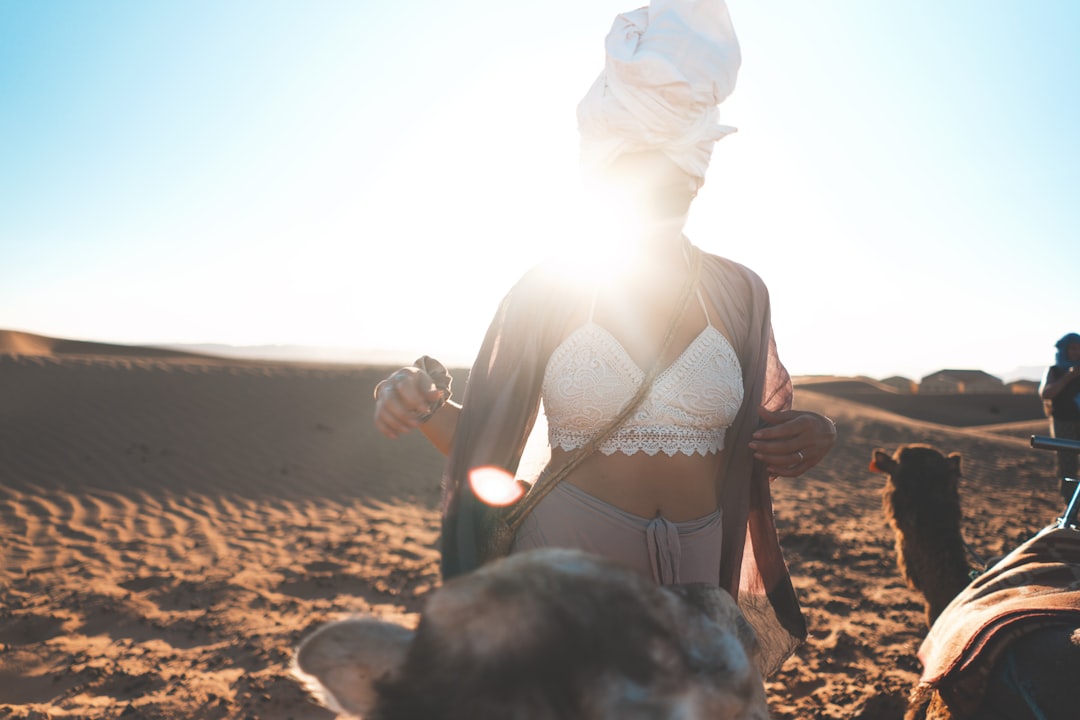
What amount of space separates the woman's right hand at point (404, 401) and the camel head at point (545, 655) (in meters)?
0.73

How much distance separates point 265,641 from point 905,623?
16.7 ft

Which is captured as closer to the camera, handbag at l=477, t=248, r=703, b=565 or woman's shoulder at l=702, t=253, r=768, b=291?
handbag at l=477, t=248, r=703, b=565

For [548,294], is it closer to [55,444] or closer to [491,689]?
[491,689]

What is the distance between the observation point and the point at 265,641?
4789 mm

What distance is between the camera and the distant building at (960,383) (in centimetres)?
3088

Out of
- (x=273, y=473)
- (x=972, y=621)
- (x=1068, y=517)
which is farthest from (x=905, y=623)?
(x=273, y=473)

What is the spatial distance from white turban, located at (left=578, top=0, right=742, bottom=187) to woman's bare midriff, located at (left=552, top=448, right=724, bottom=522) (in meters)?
0.80

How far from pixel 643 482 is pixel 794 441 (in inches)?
15.2

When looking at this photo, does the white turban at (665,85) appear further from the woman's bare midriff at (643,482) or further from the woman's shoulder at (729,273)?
the woman's bare midriff at (643,482)

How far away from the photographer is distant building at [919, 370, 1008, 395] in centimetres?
3088

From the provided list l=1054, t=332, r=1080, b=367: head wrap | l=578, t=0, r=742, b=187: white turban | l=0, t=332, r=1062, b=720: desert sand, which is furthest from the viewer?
l=1054, t=332, r=1080, b=367: head wrap

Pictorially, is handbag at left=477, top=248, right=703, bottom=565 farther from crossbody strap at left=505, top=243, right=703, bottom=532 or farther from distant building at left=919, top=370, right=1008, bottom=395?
distant building at left=919, top=370, right=1008, bottom=395

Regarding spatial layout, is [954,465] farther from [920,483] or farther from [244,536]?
[244,536]

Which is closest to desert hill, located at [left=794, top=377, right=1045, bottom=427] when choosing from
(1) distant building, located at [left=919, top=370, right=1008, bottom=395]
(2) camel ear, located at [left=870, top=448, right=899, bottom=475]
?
(1) distant building, located at [left=919, top=370, right=1008, bottom=395]
